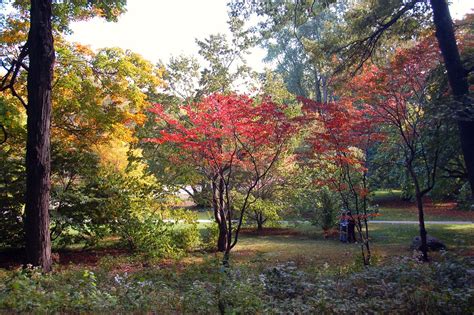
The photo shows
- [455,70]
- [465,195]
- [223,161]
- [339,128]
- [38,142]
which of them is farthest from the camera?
[465,195]

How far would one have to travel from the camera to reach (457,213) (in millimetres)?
18328

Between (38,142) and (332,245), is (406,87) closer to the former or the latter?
(332,245)

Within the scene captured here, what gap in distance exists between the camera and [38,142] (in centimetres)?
640

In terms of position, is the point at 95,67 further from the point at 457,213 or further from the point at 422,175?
the point at 457,213

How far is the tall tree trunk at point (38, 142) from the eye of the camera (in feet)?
20.9

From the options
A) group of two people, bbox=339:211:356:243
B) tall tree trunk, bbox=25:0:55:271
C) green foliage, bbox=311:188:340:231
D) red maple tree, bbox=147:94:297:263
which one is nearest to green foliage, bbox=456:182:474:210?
group of two people, bbox=339:211:356:243

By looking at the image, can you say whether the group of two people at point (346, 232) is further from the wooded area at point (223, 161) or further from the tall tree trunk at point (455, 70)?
the tall tree trunk at point (455, 70)

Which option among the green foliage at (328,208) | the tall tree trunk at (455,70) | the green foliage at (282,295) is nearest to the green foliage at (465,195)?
the green foliage at (328,208)

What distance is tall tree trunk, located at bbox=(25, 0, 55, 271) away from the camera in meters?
6.36

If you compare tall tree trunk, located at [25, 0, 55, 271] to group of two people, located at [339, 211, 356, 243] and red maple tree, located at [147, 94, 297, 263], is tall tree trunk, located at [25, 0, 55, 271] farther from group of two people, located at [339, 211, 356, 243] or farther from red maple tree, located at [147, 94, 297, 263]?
group of two people, located at [339, 211, 356, 243]

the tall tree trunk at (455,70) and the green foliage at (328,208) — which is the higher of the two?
the tall tree trunk at (455,70)

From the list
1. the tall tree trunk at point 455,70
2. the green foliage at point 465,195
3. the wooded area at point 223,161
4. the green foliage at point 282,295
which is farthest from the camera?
the green foliage at point 465,195

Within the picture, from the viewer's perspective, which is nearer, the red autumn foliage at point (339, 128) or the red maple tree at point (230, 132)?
the red autumn foliage at point (339, 128)

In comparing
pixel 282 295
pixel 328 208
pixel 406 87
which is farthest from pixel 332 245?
pixel 282 295
